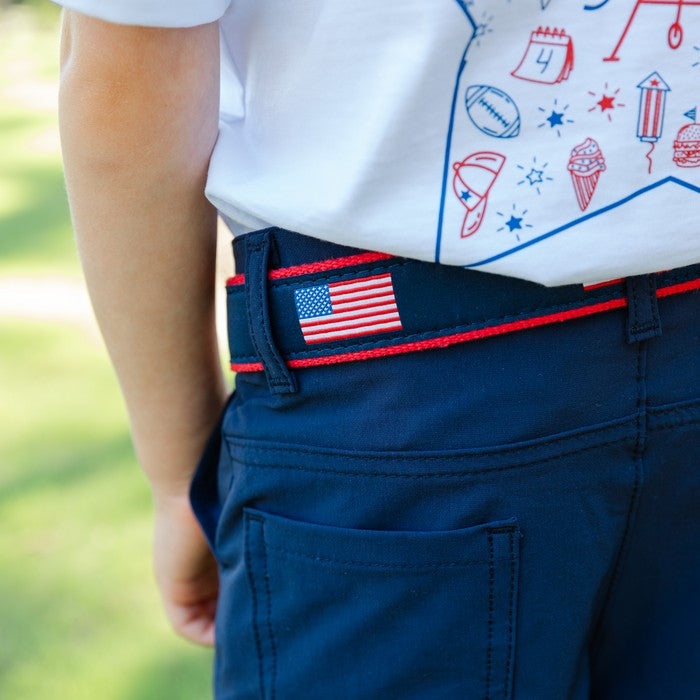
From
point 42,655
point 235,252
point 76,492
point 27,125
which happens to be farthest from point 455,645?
point 27,125

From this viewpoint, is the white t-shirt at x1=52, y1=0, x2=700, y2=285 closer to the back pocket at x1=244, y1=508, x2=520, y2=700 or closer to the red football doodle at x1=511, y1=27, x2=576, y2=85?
the red football doodle at x1=511, y1=27, x2=576, y2=85

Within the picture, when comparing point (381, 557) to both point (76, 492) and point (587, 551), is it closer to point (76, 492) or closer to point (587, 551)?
point (587, 551)

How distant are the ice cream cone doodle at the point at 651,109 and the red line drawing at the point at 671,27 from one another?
0.08 feet

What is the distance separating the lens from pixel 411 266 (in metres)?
0.71

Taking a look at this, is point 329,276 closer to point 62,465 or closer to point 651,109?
point 651,109

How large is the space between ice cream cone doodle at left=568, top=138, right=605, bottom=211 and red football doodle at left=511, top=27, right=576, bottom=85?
0.05 m

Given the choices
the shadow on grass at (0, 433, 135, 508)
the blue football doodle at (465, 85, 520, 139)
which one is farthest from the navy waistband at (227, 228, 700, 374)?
the shadow on grass at (0, 433, 135, 508)

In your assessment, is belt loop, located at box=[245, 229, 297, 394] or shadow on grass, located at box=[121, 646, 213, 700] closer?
belt loop, located at box=[245, 229, 297, 394]

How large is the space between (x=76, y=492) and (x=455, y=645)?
4.95 ft

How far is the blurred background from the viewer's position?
169cm

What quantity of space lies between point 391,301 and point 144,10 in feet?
0.86

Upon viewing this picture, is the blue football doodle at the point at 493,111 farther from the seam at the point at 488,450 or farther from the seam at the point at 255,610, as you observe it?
the seam at the point at 255,610

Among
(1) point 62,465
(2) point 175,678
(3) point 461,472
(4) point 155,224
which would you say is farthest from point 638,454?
(1) point 62,465

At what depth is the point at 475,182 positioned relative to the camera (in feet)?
2.19
